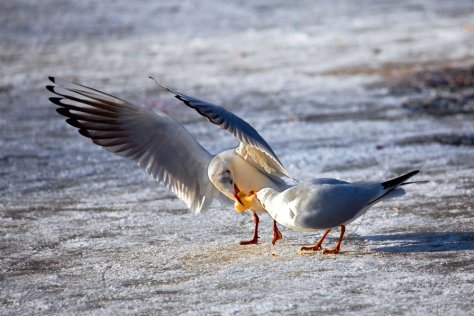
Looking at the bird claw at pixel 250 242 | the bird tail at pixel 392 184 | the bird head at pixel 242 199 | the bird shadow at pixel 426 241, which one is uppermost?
the bird tail at pixel 392 184

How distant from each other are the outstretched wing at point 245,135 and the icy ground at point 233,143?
1.79 ft

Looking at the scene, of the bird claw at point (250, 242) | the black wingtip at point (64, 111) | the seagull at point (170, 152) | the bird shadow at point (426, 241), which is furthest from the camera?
the black wingtip at point (64, 111)

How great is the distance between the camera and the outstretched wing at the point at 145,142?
6.43 m

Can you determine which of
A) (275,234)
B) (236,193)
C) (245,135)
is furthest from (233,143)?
(245,135)

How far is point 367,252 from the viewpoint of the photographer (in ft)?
18.7

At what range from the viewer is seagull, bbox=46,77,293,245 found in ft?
20.5

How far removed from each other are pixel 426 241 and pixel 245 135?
1.38m

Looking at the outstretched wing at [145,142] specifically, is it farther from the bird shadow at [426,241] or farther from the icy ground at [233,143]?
the bird shadow at [426,241]

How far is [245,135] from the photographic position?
579 cm

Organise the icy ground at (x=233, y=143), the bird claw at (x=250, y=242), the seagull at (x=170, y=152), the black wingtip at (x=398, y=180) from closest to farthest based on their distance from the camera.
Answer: the icy ground at (x=233, y=143) < the black wingtip at (x=398, y=180) < the bird claw at (x=250, y=242) < the seagull at (x=170, y=152)

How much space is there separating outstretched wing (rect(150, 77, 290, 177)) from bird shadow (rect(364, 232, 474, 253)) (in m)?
0.81

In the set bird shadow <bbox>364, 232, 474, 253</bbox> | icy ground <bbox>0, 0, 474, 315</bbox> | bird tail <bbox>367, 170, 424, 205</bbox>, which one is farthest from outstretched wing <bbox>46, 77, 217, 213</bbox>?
bird tail <bbox>367, 170, 424, 205</bbox>

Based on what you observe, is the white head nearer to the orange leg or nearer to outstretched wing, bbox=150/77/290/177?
outstretched wing, bbox=150/77/290/177

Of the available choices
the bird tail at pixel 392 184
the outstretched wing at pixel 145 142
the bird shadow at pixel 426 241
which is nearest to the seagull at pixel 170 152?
the outstretched wing at pixel 145 142
